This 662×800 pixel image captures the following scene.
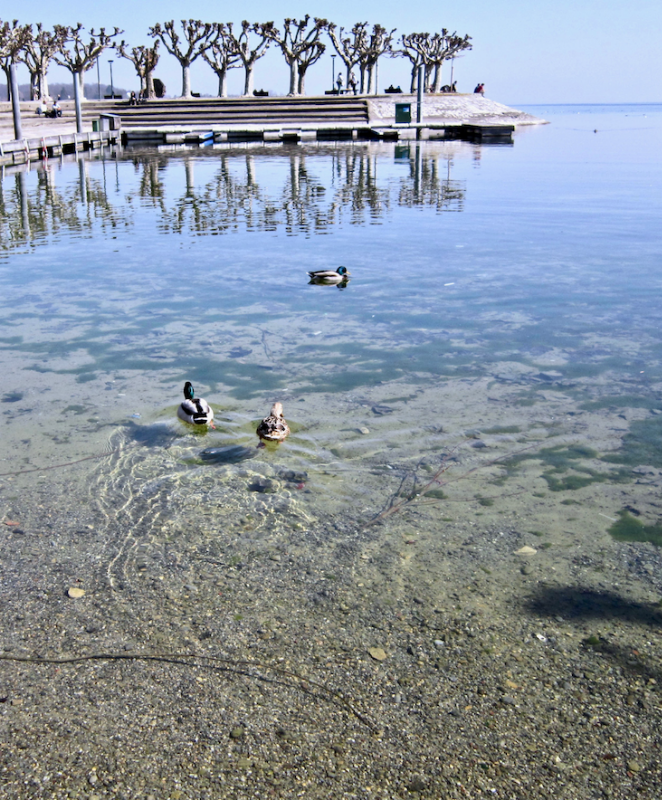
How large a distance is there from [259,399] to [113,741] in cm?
496

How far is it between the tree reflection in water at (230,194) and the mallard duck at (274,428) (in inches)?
484

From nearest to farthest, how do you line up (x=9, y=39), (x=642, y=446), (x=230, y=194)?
(x=642, y=446), (x=230, y=194), (x=9, y=39)

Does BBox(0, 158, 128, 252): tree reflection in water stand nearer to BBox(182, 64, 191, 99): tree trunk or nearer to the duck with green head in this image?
the duck with green head

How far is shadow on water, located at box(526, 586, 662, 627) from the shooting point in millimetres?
4902

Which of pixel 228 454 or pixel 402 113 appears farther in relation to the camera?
pixel 402 113

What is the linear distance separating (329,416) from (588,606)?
366 centimetres

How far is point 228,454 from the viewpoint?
720 cm

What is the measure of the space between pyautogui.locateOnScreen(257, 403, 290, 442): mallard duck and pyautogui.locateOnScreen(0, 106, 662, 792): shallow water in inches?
5.7

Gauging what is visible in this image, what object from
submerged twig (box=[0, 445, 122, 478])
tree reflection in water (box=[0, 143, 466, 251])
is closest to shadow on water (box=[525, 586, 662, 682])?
submerged twig (box=[0, 445, 122, 478])

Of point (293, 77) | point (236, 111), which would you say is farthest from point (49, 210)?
point (293, 77)

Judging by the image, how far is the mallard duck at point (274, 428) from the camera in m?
7.22

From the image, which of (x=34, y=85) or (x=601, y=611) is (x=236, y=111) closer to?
(x=34, y=85)

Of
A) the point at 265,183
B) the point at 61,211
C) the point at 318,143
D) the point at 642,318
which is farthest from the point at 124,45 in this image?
the point at 642,318

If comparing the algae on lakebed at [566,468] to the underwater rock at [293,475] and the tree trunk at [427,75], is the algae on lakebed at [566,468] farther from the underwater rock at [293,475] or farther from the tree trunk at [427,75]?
the tree trunk at [427,75]
